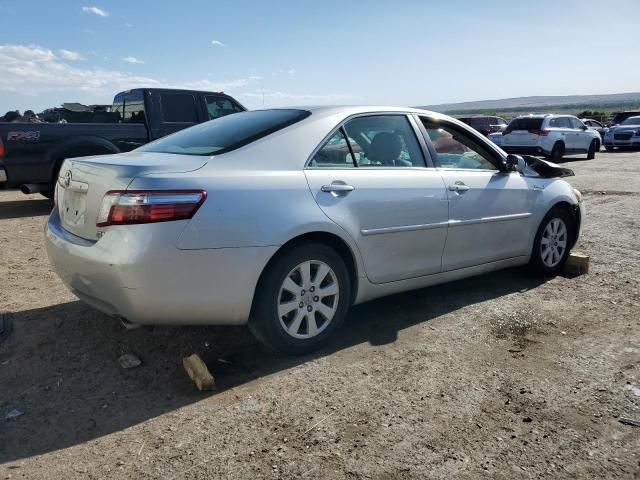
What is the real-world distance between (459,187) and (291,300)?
1.75 m

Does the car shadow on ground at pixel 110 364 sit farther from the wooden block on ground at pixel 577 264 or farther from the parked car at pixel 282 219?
the wooden block on ground at pixel 577 264

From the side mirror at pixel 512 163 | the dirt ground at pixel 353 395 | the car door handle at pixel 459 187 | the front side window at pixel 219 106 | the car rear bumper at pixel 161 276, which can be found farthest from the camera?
the front side window at pixel 219 106

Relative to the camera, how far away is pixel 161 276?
3.08 meters

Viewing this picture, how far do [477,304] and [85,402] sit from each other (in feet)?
10.1

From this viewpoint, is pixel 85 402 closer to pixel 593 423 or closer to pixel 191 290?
pixel 191 290

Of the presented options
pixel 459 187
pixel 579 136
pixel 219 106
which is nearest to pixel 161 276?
pixel 459 187

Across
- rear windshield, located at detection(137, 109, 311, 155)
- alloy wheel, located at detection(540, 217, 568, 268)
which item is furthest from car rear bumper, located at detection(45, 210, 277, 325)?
alloy wheel, located at detection(540, 217, 568, 268)

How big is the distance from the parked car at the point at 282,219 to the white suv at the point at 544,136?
A: 617 inches

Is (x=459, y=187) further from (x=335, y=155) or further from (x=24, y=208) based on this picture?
(x=24, y=208)

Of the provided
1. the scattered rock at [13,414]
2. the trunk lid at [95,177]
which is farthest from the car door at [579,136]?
the scattered rock at [13,414]

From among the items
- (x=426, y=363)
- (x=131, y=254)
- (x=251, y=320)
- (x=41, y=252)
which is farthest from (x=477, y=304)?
(x=41, y=252)

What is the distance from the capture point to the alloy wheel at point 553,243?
17.5 ft

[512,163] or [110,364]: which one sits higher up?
[512,163]

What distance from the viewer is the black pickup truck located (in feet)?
27.3
